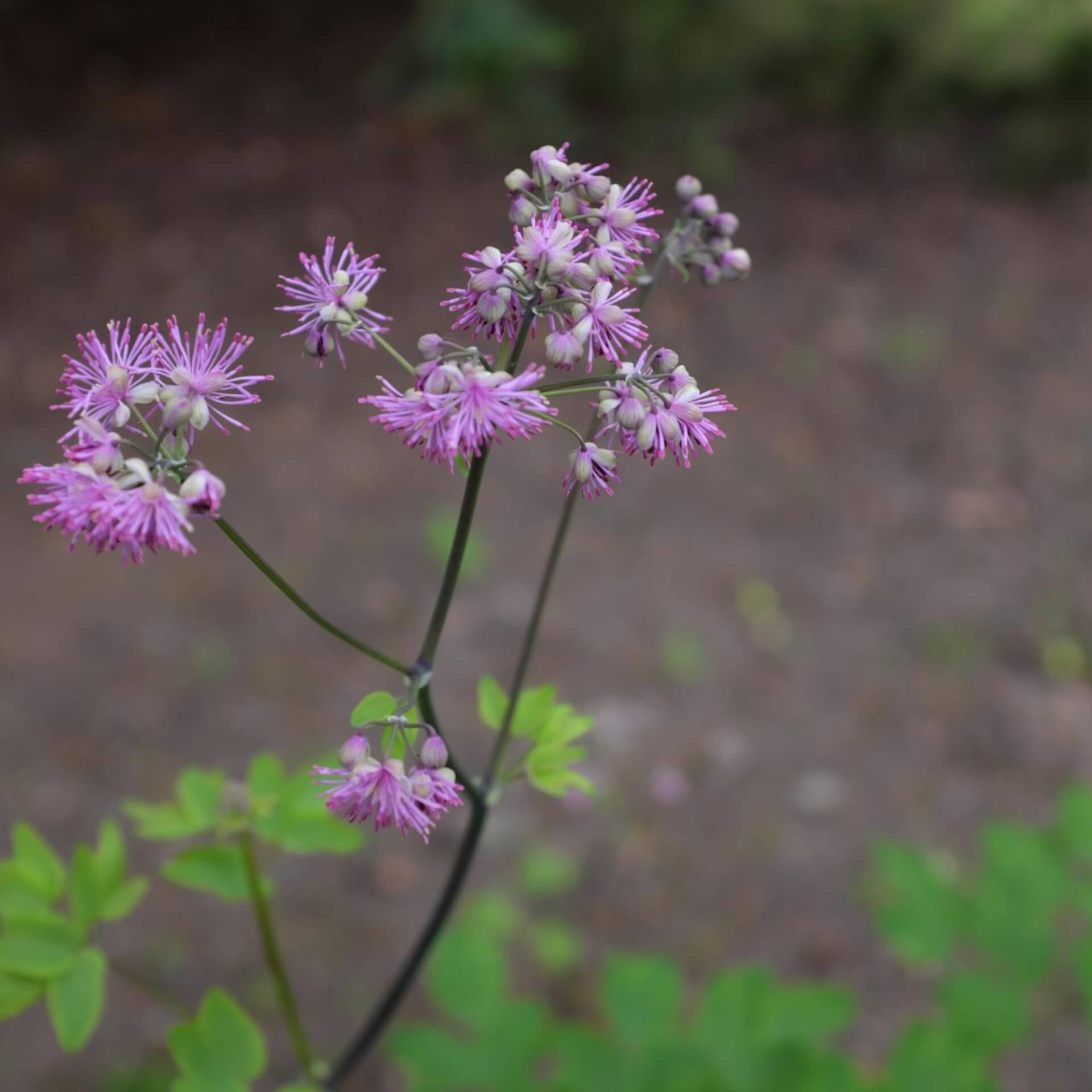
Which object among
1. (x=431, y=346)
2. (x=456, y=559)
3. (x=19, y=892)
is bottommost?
(x=19, y=892)

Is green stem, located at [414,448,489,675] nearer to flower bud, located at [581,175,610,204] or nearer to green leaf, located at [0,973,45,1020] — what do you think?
flower bud, located at [581,175,610,204]

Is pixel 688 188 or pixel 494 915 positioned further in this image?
pixel 494 915

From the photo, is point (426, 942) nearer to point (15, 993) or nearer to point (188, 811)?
point (188, 811)

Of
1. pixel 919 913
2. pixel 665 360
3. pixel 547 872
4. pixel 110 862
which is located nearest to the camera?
pixel 665 360

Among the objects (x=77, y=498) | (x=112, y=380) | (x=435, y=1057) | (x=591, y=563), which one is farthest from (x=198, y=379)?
(x=591, y=563)

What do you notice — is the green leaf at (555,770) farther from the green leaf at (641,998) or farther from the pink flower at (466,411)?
the green leaf at (641,998)

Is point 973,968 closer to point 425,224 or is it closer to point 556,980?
point 556,980
